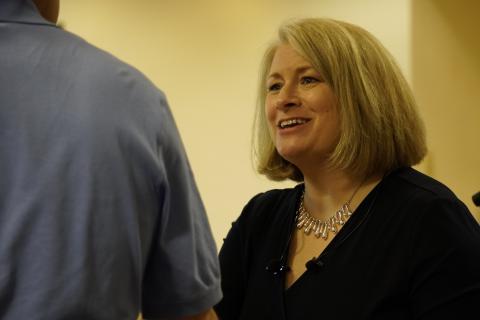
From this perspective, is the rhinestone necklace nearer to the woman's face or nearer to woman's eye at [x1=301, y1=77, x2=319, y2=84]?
the woman's face

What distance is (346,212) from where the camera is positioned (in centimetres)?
131

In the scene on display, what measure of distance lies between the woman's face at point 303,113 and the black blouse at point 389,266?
184 millimetres

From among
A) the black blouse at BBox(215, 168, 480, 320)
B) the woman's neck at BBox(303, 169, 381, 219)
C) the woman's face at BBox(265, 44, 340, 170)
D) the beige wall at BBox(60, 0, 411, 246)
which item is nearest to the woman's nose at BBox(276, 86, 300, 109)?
the woman's face at BBox(265, 44, 340, 170)

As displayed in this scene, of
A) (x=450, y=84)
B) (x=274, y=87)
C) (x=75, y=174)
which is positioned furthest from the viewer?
(x=450, y=84)

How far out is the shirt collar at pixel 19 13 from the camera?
0.58 m

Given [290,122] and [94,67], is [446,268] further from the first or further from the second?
[94,67]

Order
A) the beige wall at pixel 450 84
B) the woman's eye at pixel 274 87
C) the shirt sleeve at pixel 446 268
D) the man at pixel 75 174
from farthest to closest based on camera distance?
1. the beige wall at pixel 450 84
2. the woman's eye at pixel 274 87
3. the shirt sleeve at pixel 446 268
4. the man at pixel 75 174

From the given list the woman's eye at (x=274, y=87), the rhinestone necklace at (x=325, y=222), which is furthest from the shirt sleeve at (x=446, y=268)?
the woman's eye at (x=274, y=87)

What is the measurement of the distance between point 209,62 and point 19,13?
7.00ft

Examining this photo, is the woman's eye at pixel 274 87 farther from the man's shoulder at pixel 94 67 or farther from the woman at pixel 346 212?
the man's shoulder at pixel 94 67

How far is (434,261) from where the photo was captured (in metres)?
1.07

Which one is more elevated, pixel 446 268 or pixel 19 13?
pixel 19 13

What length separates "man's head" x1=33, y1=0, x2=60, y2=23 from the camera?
620 millimetres

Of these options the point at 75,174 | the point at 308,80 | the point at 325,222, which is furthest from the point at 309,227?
the point at 75,174
